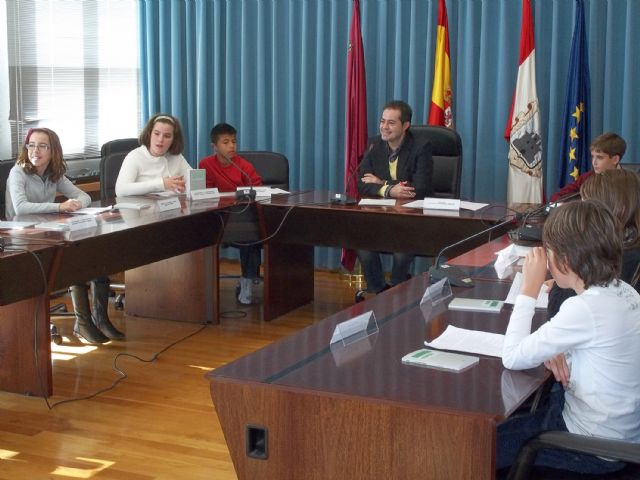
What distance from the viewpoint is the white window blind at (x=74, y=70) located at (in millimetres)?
6312

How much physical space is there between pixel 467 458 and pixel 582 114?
14.1 ft

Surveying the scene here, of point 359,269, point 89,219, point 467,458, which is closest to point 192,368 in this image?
point 89,219

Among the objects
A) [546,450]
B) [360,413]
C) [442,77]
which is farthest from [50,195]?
[546,450]

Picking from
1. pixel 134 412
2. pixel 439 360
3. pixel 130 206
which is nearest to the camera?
pixel 439 360

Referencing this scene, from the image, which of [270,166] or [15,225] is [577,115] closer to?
[270,166]

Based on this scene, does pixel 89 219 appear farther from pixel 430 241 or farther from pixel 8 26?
pixel 8 26

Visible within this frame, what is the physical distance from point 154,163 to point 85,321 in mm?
1056

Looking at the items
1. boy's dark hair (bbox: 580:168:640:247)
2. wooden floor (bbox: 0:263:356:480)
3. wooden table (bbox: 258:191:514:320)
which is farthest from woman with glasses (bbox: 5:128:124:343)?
boy's dark hair (bbox: 580:168:640:247)

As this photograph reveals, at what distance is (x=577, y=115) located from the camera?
581 centimetres

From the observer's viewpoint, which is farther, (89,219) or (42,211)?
(42,211)

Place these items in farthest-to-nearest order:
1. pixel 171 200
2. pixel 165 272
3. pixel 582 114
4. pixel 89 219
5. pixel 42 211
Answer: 1. pixel 582 114
2. pixel 165 272
3. pixel 171 200
4. pixel 42 211
5. pixel 89 219

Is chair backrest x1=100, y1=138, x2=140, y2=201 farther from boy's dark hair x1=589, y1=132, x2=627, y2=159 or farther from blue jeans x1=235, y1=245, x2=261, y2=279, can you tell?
boy's dark hair x1=589, y1=132, x2=627, y2=159

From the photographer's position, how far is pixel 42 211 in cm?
466

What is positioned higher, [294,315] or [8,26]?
[8,26]
